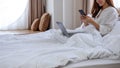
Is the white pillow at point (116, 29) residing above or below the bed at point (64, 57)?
above

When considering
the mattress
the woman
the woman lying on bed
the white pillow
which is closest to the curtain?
the woman lying on bed

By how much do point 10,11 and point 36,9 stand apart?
0.55 meters

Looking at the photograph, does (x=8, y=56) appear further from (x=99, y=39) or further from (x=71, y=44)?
(x=99, y=39)

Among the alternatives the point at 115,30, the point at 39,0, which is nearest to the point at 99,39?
the point at 115,30

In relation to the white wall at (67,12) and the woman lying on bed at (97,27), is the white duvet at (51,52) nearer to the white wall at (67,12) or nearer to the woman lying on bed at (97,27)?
the woman lying on bed at (97,27)

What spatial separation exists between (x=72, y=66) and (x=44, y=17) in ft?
9.78

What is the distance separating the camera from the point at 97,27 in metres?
2.46

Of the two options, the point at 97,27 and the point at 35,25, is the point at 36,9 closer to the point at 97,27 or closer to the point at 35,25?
the point at 35,25

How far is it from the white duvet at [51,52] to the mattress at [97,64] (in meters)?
0.03

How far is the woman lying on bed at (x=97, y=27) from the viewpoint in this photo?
213cm

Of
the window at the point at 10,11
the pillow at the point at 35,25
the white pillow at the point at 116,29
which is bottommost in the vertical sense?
the pillow at the point at 35,25

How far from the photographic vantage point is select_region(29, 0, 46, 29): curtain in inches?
192

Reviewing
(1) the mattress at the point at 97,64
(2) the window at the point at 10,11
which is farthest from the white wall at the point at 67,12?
(1) the mattress at the point at 97,64

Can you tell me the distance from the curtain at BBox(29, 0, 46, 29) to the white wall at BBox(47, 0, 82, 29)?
55 cm
